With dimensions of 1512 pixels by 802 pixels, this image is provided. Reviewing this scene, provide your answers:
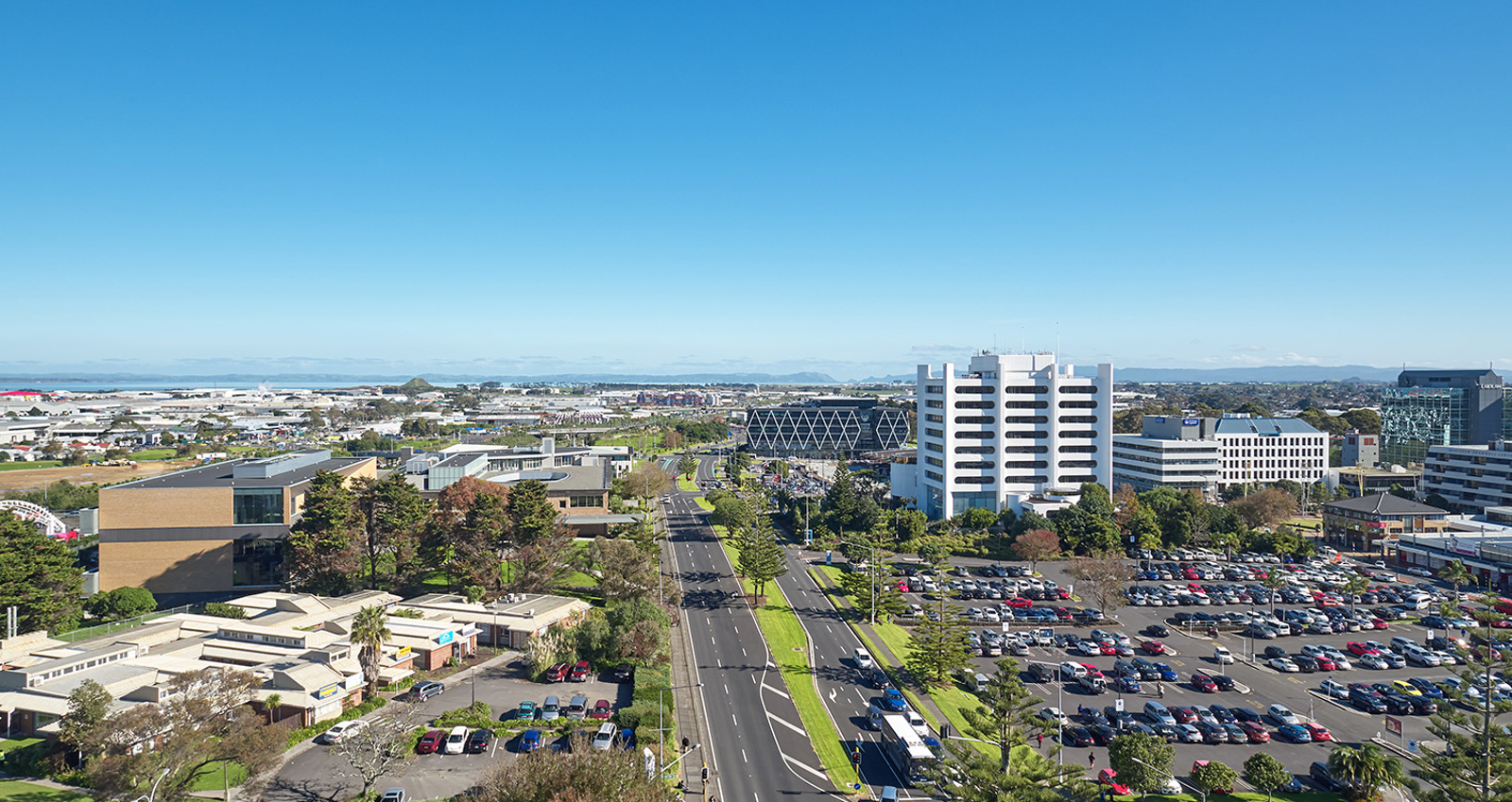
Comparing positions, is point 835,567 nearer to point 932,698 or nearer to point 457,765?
point 932,698

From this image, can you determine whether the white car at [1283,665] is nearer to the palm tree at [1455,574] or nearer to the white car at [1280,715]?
the white car at [1280,715]

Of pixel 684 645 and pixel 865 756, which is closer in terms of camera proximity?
pixel 865 756

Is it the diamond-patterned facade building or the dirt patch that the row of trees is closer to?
the dirt patch

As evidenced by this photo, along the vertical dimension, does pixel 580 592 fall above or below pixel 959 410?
below

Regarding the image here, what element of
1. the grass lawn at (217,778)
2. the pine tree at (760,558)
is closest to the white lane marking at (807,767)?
the grass lawn at (217,778)

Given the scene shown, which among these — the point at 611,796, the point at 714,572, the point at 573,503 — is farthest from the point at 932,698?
the point at 573,503
